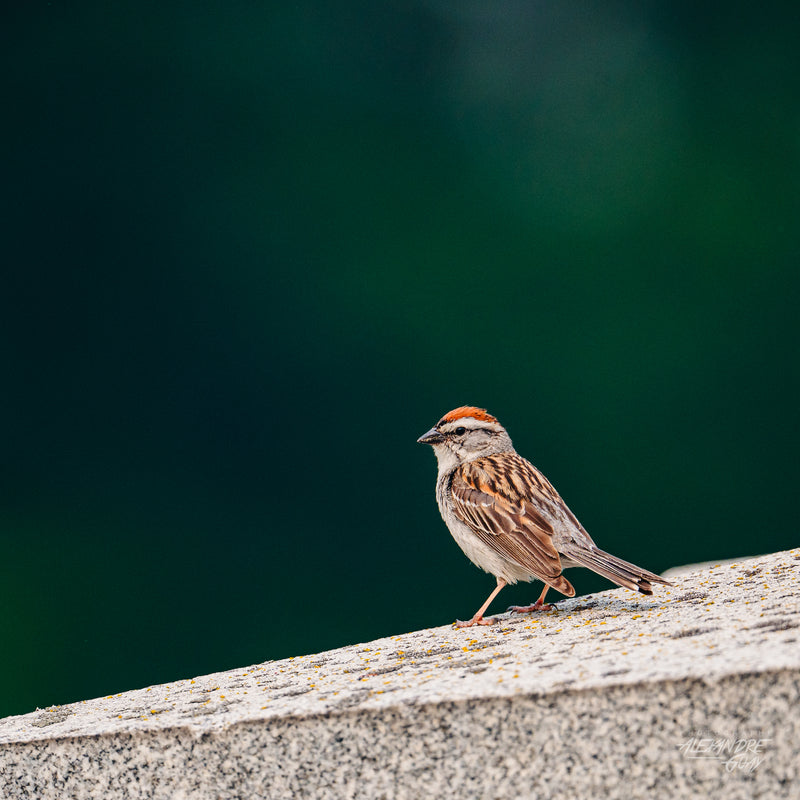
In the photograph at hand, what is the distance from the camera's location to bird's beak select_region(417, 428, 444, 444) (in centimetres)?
280

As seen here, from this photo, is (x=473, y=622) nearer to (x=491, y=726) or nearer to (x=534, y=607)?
(x=534, y=607)

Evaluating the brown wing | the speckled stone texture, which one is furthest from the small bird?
the speckled stone texture

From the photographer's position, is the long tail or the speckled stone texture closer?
the speckled stone texture

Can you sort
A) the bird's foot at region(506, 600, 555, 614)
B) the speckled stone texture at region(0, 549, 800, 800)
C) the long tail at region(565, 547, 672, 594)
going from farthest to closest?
the bird's foot at region(506, 600, 555, 614) < the long tail at region(565, 547, 672, 594) < the speckled stone texture at region(0, 549, 800, 800)

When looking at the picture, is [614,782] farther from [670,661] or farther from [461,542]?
[461,542]

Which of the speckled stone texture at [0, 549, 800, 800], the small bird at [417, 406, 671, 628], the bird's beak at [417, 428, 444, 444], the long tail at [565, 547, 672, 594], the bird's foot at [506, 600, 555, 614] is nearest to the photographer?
the speckled stone texture at [0, 549, 800, 800]

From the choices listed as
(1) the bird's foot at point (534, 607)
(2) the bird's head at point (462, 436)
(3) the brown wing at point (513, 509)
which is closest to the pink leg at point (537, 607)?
(1) the bird's foot at point (534, 607)

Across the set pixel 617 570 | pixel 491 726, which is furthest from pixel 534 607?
pixel 491 726

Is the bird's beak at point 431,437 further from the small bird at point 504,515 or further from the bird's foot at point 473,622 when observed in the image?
the bird's foot at point 473,622

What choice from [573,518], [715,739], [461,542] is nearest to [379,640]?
[461,542]

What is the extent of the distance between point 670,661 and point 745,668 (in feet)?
0.46

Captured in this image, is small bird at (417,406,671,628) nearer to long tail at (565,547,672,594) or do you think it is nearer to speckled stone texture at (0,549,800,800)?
long tail at (565,547,672,594)

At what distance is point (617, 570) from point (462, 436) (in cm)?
78

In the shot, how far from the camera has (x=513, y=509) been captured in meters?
2.51
